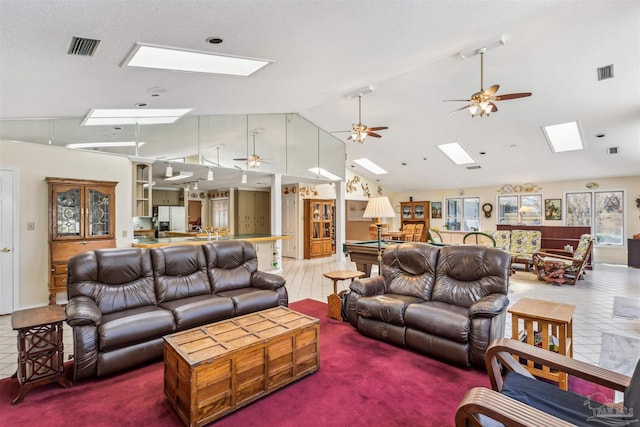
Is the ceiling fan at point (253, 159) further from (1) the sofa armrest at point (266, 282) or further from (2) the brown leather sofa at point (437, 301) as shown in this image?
(2) the brown leather sofa at point (437, 301)

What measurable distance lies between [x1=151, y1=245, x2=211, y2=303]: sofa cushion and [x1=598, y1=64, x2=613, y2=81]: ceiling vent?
6.17m

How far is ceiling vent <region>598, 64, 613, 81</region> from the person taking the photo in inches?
177

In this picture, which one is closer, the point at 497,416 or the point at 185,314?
the point at 497,416

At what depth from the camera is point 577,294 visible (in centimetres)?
549

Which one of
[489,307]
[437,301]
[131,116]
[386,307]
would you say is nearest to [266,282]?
[386,307]

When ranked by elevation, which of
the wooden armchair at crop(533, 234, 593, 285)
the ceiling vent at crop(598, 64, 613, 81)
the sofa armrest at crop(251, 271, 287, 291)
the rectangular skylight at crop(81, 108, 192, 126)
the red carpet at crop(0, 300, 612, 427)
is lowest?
the red carpet at crop(0, 300, 612, 427)

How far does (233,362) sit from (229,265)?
2037 millimetres

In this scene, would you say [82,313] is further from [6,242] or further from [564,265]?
[564,265]

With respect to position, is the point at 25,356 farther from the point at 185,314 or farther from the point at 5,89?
the point at 5,89

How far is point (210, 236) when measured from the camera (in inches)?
249

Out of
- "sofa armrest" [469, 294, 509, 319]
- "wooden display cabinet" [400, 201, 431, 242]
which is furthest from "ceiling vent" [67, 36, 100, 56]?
"wooden display cabinet" [400, 201, 431, 242]

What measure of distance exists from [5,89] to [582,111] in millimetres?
8307

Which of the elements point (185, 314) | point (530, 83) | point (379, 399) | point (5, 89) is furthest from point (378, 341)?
point (530, 83)

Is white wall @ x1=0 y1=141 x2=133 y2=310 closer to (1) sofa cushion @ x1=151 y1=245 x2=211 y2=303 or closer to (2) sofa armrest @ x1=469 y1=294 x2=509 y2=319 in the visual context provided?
(1) sofa cushion @ x1=151 y1=245 x2=211 y2=303
